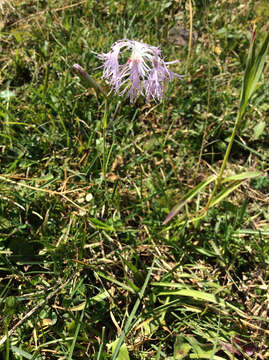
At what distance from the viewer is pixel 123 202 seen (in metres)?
1.69

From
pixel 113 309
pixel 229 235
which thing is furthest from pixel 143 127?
pixel 113 309

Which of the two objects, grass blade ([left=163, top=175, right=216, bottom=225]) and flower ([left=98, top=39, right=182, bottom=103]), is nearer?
flower ([left=98, top=39, right=182, bottom=103])

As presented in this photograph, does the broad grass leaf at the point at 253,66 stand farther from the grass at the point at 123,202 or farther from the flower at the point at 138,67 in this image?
the grass at the point at 123,202

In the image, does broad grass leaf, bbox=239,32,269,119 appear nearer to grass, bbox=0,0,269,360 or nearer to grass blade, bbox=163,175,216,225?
grass blade, bbox=163,175,216,225

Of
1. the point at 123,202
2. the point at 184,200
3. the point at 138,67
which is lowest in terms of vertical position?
the point at 123,202

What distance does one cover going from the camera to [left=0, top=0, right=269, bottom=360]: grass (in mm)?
1352

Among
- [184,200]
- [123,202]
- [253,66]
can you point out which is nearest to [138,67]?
[253,66]

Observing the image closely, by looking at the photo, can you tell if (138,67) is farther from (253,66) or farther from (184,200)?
(184,200)

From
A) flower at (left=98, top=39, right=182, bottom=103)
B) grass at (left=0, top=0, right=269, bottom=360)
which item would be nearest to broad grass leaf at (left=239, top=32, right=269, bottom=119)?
flower at (left=98, top=39, right=182, bottom=103)

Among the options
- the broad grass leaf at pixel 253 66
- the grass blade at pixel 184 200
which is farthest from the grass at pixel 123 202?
the broad grass leaf at pixel 253 66

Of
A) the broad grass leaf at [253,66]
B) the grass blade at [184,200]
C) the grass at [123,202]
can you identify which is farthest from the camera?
the grass at [123,202]

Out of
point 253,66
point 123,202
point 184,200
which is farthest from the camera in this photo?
point 123,202

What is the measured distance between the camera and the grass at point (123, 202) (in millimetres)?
1352

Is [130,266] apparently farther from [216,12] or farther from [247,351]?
[216,12]
